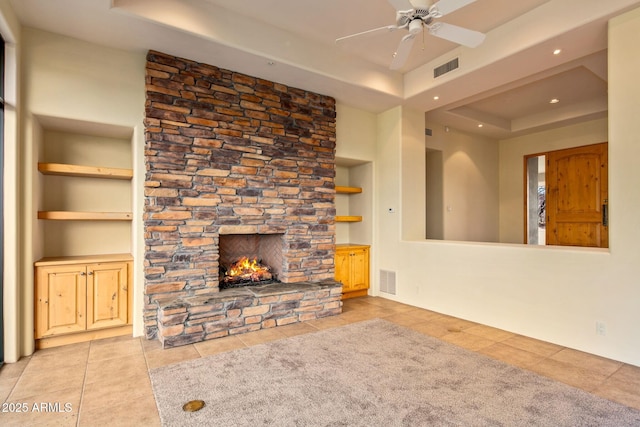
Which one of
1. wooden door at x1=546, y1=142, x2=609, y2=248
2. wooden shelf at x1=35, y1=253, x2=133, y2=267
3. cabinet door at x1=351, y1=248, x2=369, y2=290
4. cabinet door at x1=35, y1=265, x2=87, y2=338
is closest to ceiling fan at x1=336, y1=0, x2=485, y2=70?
cabinet door at x1=351, y1=248, x2=369, y2=290

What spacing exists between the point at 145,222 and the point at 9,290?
1252 millimetres

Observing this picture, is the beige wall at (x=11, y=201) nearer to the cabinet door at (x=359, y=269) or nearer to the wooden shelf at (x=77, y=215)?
the wooden shelf at (x=77, y=215)

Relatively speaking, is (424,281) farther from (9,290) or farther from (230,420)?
(9,290)

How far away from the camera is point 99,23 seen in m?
3.14

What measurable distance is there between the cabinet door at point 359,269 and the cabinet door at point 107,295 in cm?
330

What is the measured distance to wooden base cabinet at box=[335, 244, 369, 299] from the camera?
17.5 ft

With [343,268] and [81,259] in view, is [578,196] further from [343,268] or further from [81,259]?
[81,259]

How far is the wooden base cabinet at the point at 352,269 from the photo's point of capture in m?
5.34

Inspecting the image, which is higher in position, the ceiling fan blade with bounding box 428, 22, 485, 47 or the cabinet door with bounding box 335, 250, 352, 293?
the ceiling fan blade with bounding box 428, 22, 485, 47

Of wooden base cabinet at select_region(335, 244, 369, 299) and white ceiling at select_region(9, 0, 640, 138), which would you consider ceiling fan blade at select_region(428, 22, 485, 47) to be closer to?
white ceiling at select_region(9, 0, 640, 138)

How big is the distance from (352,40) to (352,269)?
3.42 m

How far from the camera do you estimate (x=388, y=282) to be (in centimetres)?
546

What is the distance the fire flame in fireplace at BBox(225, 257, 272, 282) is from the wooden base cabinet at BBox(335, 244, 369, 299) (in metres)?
1.20

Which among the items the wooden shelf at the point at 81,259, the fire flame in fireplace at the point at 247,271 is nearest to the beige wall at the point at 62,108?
the wooden shelf at the point at 81,259
